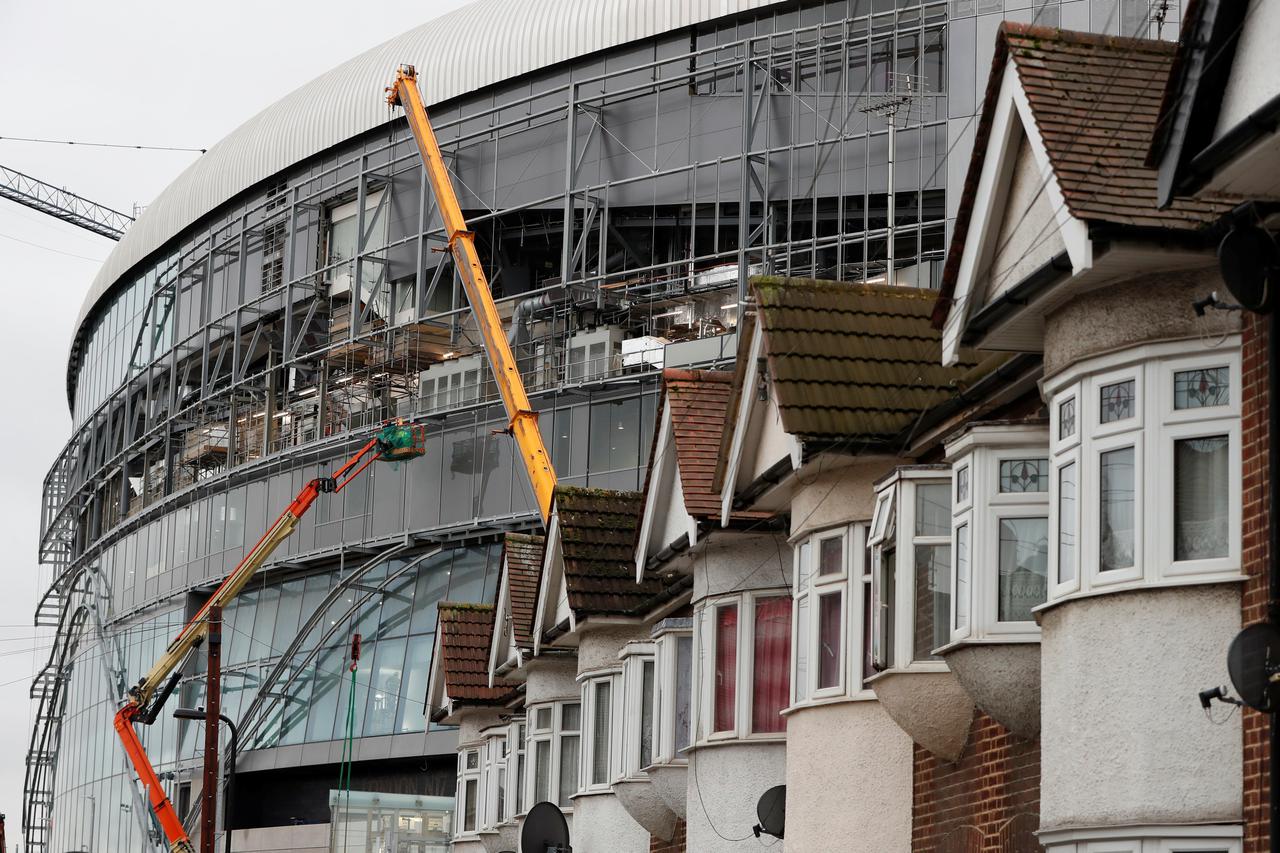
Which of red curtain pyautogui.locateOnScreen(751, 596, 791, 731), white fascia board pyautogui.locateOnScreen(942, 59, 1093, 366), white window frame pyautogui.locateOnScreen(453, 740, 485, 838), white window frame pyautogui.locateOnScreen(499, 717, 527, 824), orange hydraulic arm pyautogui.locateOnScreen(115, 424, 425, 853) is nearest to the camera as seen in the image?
white fascia board pyautogui.locateOnScreen(942, 59, 1093, 366)

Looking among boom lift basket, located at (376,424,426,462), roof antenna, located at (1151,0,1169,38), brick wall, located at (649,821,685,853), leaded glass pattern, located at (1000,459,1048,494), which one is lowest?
brick wall, located at (649,821,685,853)

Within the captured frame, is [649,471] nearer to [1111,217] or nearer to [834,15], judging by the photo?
[1111,217]

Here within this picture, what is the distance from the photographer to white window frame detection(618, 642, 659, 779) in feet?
82.2

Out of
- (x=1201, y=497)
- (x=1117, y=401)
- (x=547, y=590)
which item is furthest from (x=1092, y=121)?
(x=547, y=590)

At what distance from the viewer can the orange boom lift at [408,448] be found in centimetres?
5531

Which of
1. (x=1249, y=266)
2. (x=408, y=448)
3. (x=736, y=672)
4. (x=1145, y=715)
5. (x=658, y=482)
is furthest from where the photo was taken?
(x=408, y=448)

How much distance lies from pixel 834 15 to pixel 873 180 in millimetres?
6226

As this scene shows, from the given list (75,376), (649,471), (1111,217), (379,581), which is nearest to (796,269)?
(379,581)

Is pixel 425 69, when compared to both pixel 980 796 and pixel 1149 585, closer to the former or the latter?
pixel 980 796

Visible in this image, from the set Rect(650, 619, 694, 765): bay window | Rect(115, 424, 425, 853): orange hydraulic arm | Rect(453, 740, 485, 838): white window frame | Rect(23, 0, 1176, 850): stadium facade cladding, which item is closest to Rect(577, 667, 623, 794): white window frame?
Rect(650, 619, 694, 765): bay window

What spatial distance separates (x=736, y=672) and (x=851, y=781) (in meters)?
3.93

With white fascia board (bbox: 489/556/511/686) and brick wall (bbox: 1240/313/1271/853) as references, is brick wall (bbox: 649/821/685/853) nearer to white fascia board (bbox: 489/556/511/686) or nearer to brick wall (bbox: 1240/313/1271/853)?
white fascia board (bbox: 489/556/511/686)

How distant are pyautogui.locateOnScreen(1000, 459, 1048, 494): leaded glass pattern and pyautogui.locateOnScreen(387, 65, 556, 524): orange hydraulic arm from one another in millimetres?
36543

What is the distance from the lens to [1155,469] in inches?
483
